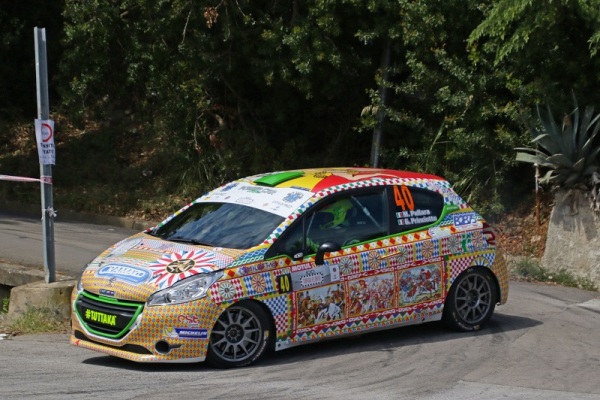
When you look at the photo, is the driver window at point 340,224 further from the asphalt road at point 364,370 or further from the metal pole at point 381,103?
the metal pole at point 381,103

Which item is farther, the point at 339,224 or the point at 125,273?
the point at 339,224

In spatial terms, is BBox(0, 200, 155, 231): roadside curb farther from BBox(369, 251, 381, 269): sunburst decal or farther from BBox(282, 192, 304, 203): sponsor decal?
BBox(369, 251, 381, 269): sunburst decal

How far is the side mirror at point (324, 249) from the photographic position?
8.55 meters

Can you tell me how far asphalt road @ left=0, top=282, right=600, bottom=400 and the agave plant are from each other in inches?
155

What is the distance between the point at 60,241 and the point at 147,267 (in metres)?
7.79

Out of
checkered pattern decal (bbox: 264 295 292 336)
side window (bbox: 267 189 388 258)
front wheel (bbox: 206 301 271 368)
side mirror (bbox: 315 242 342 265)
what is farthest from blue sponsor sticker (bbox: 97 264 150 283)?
side mirror (bbox: 315 242 342 265)

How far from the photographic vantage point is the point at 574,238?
13875 millimetres

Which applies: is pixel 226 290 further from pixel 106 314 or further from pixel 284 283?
pixel 106 314

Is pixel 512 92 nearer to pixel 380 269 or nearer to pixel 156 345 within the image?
pixel 380 269

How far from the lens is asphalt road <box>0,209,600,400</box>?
7438 millimetres

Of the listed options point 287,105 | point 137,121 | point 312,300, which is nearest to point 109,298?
point 312,300

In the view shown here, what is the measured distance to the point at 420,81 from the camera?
16875 millimetres

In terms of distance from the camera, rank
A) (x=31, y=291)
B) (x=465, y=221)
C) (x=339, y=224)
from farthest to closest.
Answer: (x=31, y=291) < (x=465, y=221) < (x=339, y=224)

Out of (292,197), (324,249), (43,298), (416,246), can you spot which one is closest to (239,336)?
(324,249)
